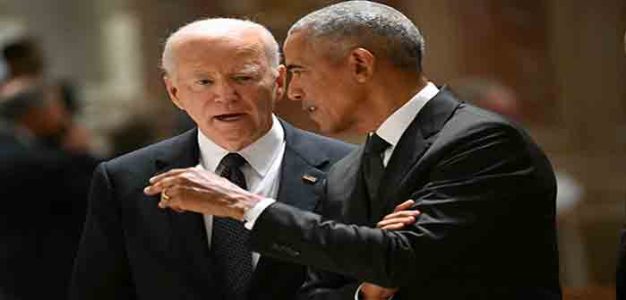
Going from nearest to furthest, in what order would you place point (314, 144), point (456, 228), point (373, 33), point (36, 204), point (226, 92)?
point (456, 228)
point (373, 33)
point (226, 92)
point (314, 144)
point (36, 204)

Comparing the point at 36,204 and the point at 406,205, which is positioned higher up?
the point at 406,205

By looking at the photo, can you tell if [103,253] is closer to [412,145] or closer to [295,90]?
[295,90]

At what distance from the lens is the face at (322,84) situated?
3.00m

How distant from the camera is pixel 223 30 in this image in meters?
3.23

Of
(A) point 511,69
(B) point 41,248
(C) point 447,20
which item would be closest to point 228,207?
→ (B) point 41,248

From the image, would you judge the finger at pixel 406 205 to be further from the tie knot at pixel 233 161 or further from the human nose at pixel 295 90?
the tie knot at pixel 233 161

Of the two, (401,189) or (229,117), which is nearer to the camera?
(401,189)

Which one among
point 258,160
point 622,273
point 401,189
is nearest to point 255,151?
point 258,160

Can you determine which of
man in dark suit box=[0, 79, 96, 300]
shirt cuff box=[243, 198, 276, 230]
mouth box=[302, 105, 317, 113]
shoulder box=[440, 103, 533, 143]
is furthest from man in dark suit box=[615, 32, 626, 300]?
man in dark suit box=[0, 79, 96, 300]

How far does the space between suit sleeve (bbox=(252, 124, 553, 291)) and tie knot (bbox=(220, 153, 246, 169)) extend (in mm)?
408

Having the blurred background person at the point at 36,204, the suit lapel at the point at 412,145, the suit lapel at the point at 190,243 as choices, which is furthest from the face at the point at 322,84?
the blurred background person at the point at 36,204

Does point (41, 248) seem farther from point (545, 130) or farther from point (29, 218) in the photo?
point (545, 130)

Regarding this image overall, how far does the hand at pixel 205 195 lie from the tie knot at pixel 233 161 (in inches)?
13.6

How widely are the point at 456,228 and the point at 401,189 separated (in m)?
0.16
